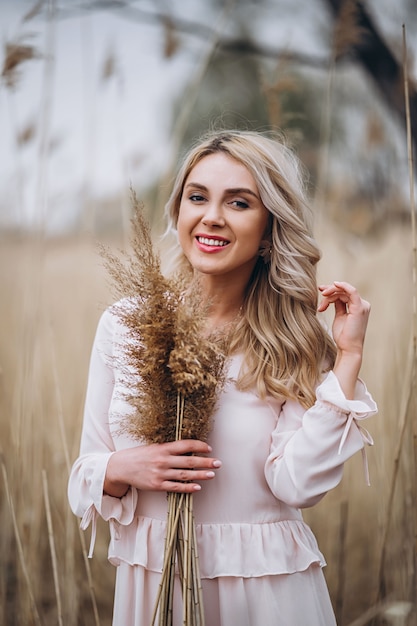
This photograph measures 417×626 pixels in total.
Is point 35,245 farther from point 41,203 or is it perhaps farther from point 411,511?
point 411,511

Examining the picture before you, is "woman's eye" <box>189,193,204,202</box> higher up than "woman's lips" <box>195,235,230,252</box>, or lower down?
higher up

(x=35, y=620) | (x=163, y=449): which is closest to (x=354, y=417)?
(x=163, y=449)

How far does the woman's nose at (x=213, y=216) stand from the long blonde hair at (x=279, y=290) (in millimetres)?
125

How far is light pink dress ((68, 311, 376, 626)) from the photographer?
4.60ft

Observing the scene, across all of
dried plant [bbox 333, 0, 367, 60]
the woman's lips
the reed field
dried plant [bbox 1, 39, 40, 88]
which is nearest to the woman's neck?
the woman's lips

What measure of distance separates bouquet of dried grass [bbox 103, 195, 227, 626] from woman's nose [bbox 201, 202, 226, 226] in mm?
227

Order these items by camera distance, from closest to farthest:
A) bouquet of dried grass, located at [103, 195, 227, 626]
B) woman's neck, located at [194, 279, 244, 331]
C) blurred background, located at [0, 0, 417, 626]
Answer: bouquet of dried grass, located at [103, 195, 227, 626]
woman's neck, located at [194, 279, 244, 331]
blurred background, located at [0, 0, 417, 626]

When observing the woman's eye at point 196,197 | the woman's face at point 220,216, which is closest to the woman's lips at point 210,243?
the woman's face at point 220,216

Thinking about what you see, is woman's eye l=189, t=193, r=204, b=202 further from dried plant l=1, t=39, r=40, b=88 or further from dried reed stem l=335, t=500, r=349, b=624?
dried reed stem l=335, t=500, r=349, b=624

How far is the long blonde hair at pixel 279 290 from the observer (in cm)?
156

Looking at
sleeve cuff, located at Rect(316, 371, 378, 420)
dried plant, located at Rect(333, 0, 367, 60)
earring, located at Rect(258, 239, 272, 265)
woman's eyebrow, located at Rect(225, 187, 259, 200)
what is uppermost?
dried plant, located at Rect(333, 0, 367, 60)

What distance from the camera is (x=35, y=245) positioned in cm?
232

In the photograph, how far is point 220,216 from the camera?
1526 millimetres

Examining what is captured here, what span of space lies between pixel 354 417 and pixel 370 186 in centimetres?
268
